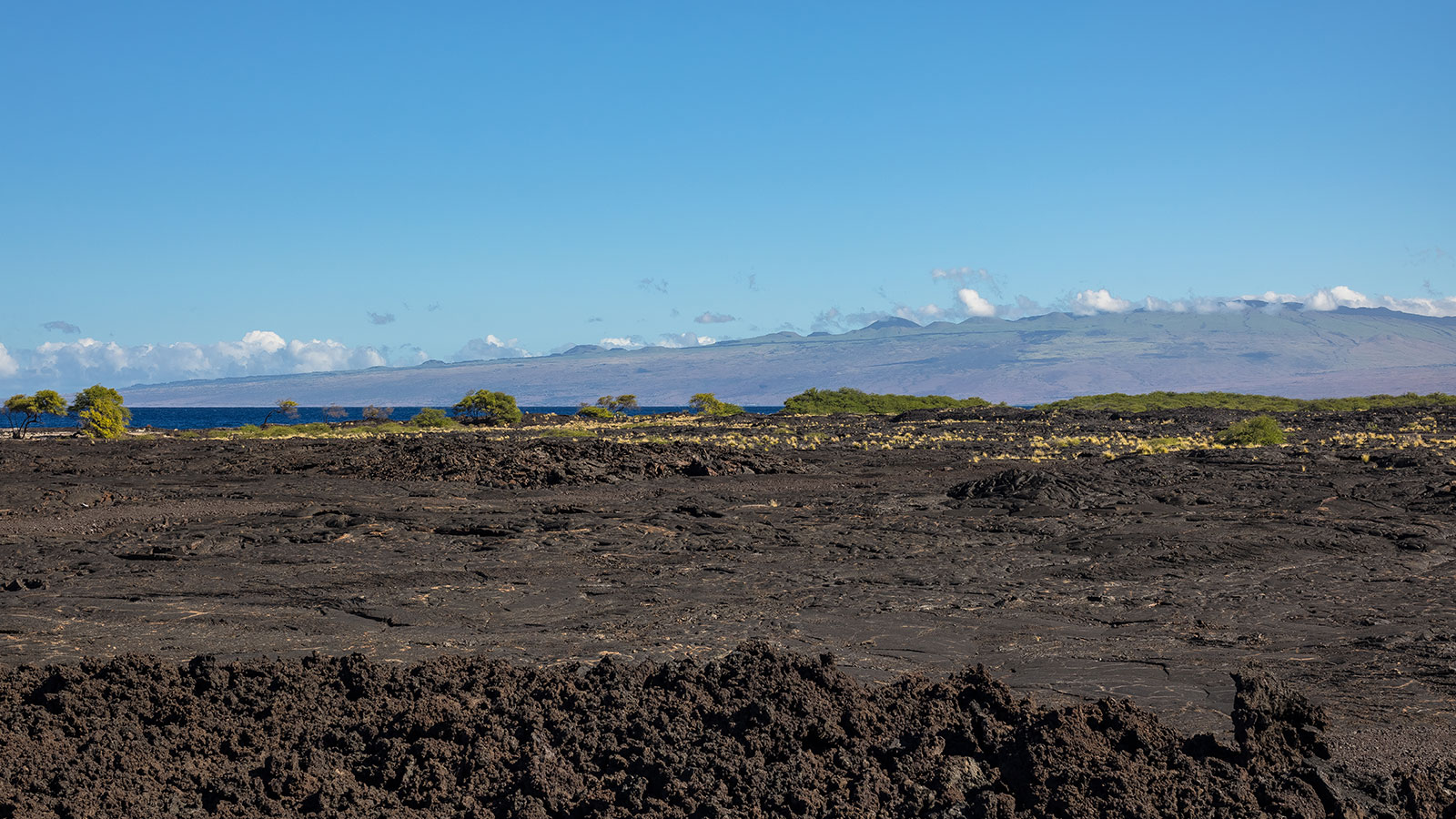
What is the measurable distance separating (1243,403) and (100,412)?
80.4 metres

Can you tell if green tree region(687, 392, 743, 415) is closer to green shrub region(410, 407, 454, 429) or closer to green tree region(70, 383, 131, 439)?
green shrub region(410, 407, 454, 429)

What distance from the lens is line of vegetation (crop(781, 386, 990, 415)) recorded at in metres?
86.8

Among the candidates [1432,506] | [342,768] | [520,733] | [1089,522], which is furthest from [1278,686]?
[1432,506]

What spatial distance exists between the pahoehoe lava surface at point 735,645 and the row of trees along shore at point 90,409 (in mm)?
31964

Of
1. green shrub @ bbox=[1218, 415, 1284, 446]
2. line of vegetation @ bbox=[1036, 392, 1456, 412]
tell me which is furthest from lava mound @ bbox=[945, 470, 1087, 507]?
line of vegetation @ bbox=[1036, 392, 1456, 412]

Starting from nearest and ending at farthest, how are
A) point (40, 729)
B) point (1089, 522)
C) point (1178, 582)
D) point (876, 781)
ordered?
point (876, 781) < point (40, 729) < point (1178, 582) < point (1089, 522)

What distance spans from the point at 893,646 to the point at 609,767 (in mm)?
4908

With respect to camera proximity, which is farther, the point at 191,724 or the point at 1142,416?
the point at 1142,416

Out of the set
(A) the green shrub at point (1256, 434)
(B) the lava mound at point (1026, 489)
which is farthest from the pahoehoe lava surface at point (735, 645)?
(A) the green shrub at point (1256, 434)

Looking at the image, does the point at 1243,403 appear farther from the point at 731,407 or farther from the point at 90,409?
the point at 90,409

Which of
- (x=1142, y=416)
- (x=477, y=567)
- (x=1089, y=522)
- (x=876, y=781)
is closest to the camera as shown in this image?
(x=876, y=781)

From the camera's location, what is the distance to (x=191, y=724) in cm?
701

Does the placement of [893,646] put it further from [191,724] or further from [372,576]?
[372,576]

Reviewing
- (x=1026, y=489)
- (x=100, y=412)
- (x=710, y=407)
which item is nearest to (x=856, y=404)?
(x=710, y=407)
